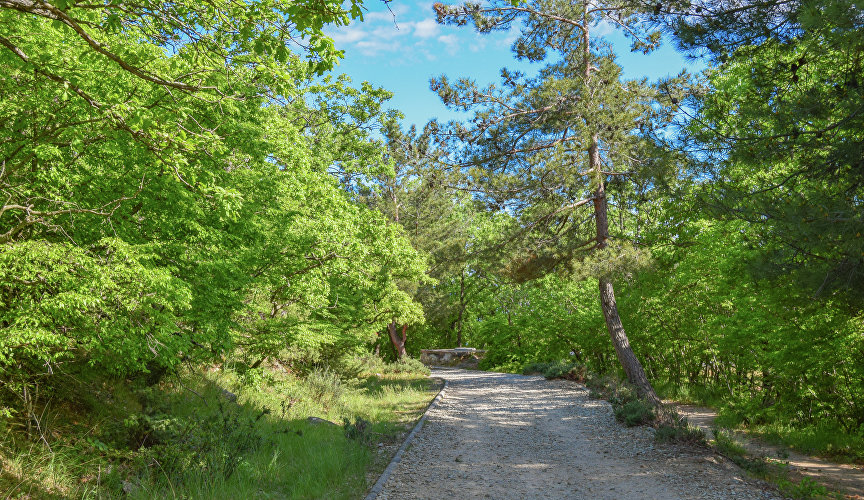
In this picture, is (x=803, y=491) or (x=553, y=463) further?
(x=553, y=463)

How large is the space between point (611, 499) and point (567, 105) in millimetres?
9696

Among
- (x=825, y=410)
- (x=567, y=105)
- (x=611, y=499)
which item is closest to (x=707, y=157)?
(x=611, y=499)

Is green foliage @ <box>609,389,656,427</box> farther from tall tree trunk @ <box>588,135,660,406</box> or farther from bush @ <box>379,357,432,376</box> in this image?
bush @ <box>379,357,432,376</box>

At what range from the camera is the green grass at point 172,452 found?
17.4 feet

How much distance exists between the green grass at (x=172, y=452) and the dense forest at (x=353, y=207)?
3.7 inches

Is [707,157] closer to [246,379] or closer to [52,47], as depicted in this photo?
[52,47]

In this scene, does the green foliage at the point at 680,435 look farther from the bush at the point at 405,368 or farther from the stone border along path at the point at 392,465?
the bush at the point at 405,368

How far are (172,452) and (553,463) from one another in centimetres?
536

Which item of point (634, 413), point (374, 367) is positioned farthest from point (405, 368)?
point (634, 413)

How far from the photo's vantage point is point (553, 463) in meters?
7.32

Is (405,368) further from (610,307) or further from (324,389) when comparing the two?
(610,307)

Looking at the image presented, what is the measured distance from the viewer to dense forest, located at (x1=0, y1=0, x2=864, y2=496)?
482cm

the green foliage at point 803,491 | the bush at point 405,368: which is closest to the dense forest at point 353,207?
the green foliage at point 803,491

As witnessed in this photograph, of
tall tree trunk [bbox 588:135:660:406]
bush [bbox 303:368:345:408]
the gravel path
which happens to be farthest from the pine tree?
bush [bbox 303:368:345:408]
